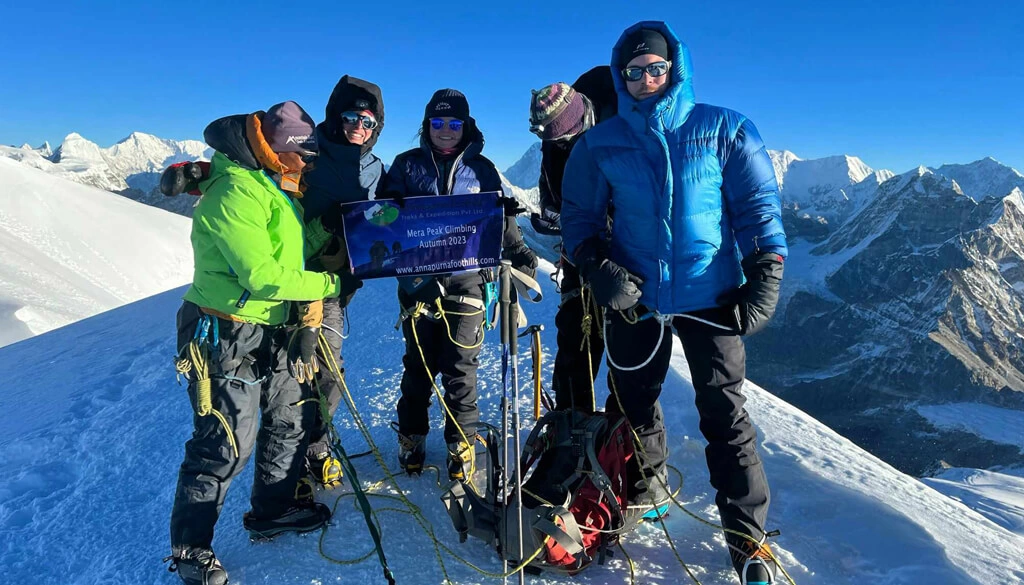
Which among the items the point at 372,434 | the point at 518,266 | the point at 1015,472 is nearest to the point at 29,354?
the point at 372,434

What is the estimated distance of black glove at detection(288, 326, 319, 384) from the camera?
344 centimetres

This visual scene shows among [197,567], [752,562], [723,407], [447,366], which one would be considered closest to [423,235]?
[447,366]

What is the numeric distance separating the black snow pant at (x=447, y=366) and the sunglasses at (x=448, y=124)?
119 centimetres

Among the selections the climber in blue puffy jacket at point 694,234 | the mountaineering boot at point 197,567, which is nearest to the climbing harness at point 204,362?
the mountaineering boot at point 197,567

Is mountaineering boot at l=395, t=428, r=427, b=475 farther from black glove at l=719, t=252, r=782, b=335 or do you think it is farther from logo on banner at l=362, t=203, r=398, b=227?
black glove at l=719, t=252, r=782, b=335

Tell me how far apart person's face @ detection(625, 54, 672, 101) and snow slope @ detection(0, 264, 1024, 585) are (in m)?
2.57

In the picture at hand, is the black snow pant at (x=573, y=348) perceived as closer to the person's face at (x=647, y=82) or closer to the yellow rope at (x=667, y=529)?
the yellow rope at (x=667, y=529)

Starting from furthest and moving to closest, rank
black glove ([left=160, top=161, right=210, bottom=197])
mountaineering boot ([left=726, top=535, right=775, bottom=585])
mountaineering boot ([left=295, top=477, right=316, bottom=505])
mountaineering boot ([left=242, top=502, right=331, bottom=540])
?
mountaineering boot ([left=295, top=477, right=316, bottom=505]) → mountaineering boot ([left=242, top=502, right=331, bottom=540]) → black glove ([left=160, top=161, right=210, bottom=197]) → mountaineering boot ([left=726, top=535, right=775, bottom=585])

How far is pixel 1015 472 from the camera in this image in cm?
11569

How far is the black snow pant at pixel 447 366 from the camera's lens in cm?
407

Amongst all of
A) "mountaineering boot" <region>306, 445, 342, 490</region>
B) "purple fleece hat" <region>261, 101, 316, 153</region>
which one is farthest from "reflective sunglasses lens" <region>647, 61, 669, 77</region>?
"mountaineering boot" <region>306, 445, 342, 490</region>

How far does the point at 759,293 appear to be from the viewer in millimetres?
2988

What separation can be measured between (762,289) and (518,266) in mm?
1679

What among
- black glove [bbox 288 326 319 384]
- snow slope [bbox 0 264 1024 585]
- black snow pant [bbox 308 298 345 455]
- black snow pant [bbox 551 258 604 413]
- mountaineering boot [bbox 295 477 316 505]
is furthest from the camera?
black snow pant [bbox 551 258 604 413]
